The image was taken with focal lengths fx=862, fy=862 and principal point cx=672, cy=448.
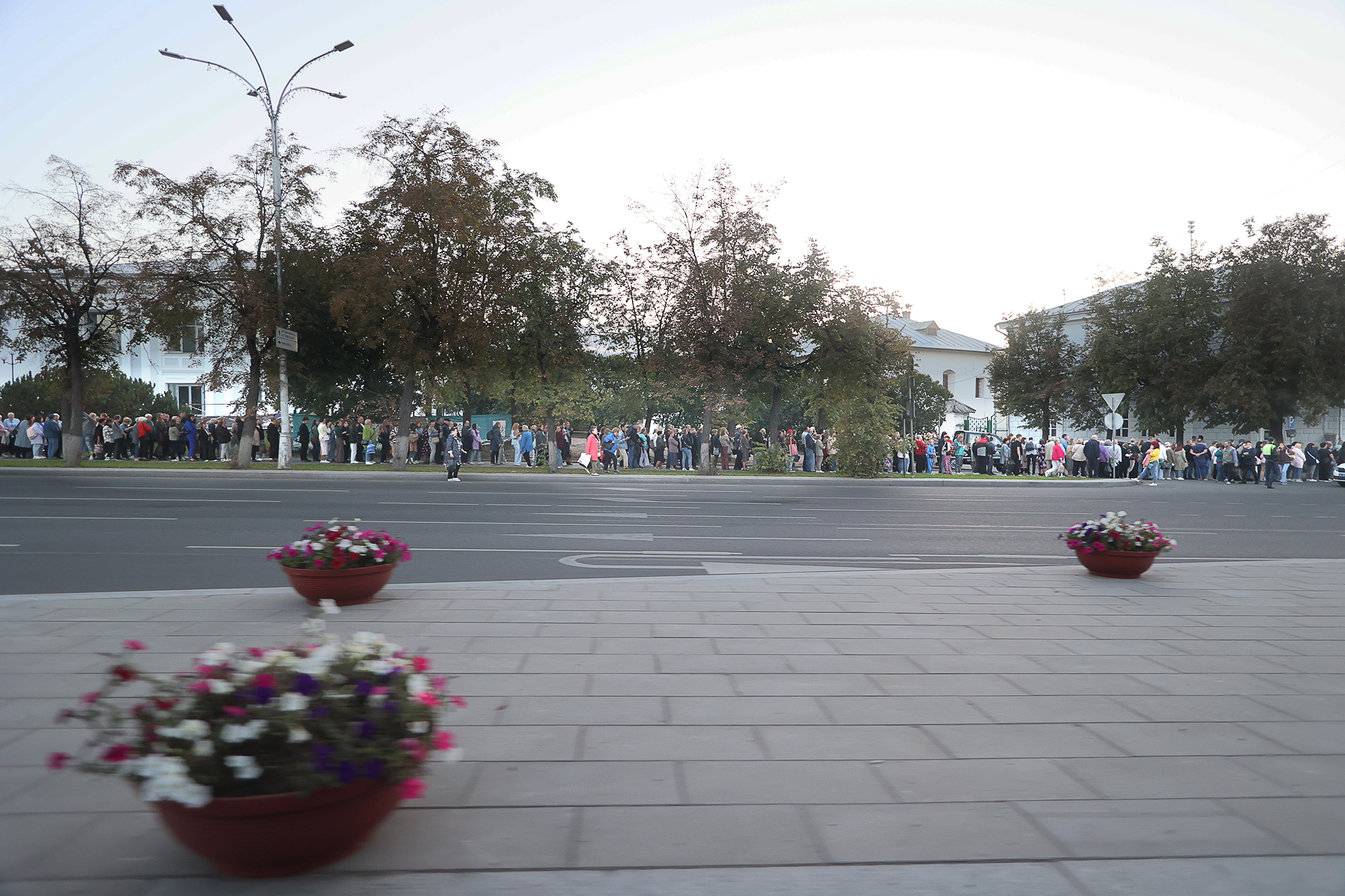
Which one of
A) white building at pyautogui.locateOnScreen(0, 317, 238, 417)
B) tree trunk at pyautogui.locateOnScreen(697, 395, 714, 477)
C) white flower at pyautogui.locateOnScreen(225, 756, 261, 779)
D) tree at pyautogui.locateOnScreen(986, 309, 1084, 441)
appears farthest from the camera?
white building at pyautogui.locateOnScreen(0, 317, 238, 417)

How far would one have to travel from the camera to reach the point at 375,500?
18.5 m

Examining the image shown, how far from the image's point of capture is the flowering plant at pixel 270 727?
263cm

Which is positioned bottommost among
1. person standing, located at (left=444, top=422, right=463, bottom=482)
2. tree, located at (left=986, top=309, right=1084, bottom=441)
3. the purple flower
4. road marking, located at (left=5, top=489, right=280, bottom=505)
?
road marking, located at (left=5, top=489, right=280, bottom=505)

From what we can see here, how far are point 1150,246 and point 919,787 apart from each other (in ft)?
172

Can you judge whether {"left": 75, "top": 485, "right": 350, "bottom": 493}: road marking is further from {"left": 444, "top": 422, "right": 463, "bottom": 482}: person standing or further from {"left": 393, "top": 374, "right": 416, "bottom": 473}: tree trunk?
{"left": 393, "top": 374, "right": 416, "bottom": 473}: tree trunk

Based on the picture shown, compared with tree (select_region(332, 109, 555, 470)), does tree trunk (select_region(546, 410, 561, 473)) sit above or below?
below

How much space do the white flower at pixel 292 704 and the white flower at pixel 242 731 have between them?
7 centimetres

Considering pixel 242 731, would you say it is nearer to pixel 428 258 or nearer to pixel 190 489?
pixel 190 489

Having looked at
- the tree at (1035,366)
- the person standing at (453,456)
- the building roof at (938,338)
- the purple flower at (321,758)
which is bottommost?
the purple flower at (321,758)

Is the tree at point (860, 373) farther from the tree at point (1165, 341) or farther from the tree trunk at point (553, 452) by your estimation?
the tree at point (1165, 341)

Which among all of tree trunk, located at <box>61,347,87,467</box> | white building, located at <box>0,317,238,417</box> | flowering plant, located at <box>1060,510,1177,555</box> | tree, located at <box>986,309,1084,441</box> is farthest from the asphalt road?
white building, located at <box>0,317,238,417</box>

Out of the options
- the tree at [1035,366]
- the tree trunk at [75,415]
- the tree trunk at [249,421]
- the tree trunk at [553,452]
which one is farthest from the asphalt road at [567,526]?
the tree at [1035,366]

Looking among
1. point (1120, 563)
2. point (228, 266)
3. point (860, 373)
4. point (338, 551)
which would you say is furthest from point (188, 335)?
point (1120, 563)

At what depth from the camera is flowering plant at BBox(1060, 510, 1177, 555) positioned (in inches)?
356
